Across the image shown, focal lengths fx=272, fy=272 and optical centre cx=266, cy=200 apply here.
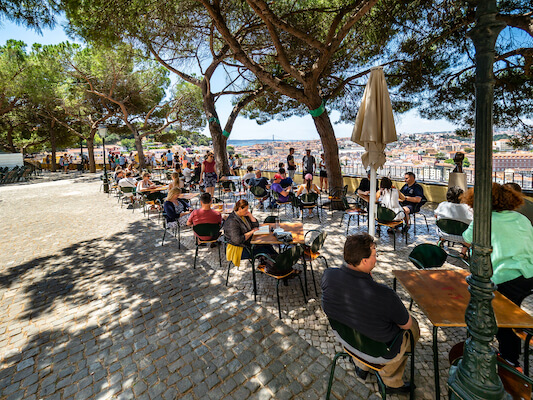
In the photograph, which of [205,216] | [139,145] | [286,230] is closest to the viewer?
[286,230]

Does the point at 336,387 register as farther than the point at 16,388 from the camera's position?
No

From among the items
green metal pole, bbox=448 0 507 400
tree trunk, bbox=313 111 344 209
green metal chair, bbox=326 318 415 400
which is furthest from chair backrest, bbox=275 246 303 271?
tree trunk, bbox=313 111 344 209

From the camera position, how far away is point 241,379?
229 cm

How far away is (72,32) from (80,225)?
570 centimetres

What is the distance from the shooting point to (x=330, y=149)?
8.25 meters

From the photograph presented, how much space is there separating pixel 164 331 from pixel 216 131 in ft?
33.3

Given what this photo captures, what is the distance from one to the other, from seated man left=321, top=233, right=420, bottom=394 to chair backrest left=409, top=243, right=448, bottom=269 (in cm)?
101

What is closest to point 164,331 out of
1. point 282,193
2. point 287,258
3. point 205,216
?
point 287,258

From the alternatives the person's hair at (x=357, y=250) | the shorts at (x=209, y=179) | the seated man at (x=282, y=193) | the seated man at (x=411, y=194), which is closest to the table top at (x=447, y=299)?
the person's hair at (x=357, y=250)

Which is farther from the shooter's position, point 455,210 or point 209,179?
point 209,179

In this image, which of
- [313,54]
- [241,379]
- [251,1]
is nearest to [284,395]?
[241,379]

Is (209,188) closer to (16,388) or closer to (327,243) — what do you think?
(327,243)

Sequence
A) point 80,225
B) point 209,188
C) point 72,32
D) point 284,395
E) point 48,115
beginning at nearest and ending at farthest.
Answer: point 284,395 < point 80,225 < point 72,32 < point 209,188 < point 48,115

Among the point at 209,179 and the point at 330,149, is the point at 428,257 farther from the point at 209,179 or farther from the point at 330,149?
the point at 209,179
